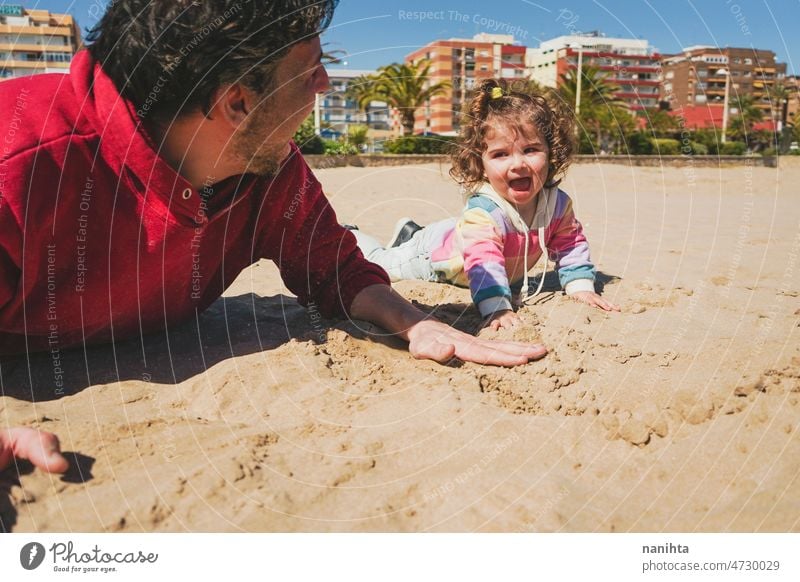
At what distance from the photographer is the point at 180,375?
2236 millimetres

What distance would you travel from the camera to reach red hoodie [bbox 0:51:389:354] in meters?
1.80

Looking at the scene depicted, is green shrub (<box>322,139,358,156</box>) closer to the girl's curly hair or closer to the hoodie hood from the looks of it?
the girl's curly hair

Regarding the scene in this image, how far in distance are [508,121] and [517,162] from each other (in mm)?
248

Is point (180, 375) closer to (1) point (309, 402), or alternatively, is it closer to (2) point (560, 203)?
(1) point (309, 402)

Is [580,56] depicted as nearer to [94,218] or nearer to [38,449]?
[94,218]

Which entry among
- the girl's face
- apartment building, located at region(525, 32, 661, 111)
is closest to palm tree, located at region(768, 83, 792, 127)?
apartment building, located at region(525, 32, 661, 111)

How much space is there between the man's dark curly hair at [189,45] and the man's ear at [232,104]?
0.02 metres

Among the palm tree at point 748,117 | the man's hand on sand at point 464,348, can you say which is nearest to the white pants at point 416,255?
the man's hand on sand at point 464,348

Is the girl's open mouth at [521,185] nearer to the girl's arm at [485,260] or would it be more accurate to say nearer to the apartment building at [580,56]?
the girl's arm at [485,260]

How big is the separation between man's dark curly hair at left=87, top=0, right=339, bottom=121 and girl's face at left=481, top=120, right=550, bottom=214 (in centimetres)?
163

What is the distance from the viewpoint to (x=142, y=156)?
6.29 feet

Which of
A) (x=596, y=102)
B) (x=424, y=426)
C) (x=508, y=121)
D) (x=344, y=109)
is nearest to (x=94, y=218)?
(x=424, y=426)

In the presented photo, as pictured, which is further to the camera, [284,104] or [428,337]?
[428,337]

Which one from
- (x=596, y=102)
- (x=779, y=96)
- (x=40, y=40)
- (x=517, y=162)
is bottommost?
(x=517, y=162)
